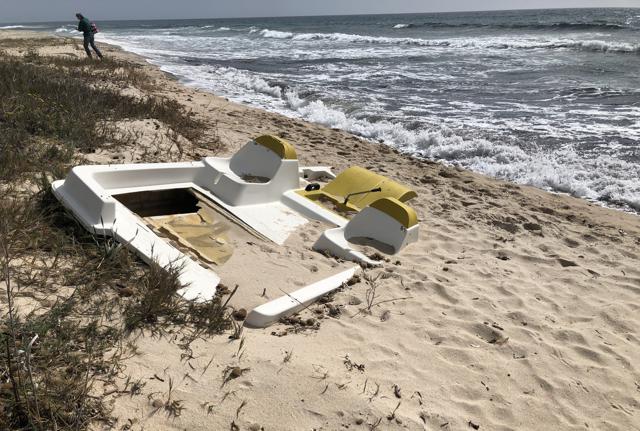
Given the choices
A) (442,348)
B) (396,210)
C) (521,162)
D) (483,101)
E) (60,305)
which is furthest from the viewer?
(483,101)

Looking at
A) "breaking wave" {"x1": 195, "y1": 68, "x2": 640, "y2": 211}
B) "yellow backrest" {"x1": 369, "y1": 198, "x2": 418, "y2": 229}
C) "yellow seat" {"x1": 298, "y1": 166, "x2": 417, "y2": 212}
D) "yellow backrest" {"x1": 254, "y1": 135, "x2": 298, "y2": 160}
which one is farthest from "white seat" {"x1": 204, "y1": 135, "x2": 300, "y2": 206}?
"breaking wave" {"x1": 195, "y1": 68, "x2": 640, "y2": 211}

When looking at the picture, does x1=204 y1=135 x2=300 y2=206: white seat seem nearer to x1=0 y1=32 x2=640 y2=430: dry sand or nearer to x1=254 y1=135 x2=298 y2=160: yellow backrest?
x1=254 y1=135 x2=298 y2=160: yellow backrest

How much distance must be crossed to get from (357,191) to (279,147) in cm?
86

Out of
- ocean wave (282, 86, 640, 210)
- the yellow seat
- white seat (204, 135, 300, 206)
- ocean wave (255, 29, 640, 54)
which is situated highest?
ocean wave (255, 29, 640, 54)

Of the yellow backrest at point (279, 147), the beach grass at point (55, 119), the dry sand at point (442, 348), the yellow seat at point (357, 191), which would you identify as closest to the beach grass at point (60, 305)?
the beach grass at point (55, 119)

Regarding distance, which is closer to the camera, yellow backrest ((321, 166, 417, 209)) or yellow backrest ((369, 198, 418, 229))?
yellow backrest ((369, 198, 418, 229))

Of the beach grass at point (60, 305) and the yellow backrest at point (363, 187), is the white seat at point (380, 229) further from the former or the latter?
the beach grass at point (60, 305)

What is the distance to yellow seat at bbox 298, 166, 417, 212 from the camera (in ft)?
15.3

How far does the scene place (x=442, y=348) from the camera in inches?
113

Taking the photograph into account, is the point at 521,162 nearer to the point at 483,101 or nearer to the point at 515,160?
the point at 515,160

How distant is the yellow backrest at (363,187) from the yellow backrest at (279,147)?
0.48 meters

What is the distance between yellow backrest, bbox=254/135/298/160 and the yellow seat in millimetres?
371

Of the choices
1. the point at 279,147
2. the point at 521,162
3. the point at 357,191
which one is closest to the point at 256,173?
the point at 279,147

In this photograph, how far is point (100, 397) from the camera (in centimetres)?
203
